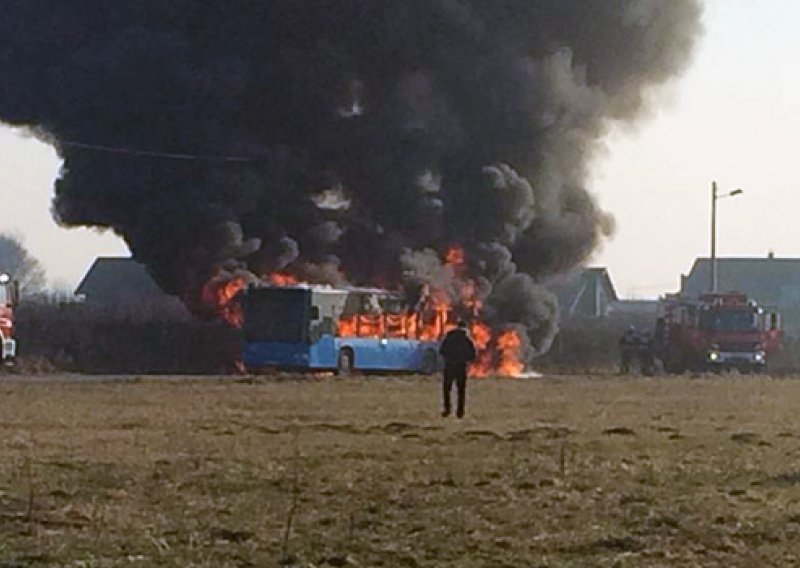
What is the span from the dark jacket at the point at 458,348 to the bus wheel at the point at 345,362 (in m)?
22.2

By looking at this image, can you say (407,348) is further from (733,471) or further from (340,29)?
(733,471)

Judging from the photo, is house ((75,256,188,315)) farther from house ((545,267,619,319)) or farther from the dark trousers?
→ the dark trousers

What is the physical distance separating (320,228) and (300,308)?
26.5 feet

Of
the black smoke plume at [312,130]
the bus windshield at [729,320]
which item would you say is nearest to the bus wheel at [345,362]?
the black smoke plume at [312,130]

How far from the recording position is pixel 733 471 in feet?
73.1

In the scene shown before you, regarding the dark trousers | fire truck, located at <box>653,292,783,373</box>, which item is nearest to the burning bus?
fire truck, located at <box>653,292,783,373</box>

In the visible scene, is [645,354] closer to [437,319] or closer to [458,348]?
[437,319]

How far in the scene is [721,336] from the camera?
6656cm

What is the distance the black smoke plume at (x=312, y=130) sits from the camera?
61.2 metres

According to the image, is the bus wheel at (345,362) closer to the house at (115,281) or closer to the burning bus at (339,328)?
the burning bus at (339,328)

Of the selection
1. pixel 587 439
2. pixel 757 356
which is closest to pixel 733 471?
pixel 587 439

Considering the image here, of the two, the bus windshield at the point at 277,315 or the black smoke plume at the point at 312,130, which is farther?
the black smoke plume at the point at 312,130

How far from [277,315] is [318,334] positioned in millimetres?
1314

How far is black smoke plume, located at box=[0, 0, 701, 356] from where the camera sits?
6119 cm
